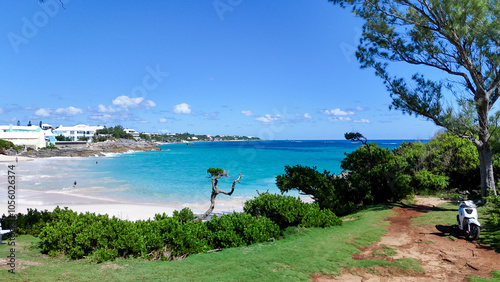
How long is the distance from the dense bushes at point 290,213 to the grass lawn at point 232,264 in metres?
0.88

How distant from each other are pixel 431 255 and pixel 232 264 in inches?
155

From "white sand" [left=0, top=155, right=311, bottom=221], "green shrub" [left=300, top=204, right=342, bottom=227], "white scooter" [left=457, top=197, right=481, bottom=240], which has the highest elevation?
"white scooter" [left=457, top=197, right=481, bottom=240]

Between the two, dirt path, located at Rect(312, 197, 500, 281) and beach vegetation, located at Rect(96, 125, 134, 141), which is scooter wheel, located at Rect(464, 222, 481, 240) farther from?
beach vegetation, located at Rect(96, 125, 134, 141)

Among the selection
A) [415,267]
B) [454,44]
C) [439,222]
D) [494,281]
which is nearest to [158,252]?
[415,267]

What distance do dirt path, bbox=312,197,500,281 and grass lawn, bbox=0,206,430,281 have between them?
0.75 feet

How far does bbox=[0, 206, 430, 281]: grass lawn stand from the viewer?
4543 mm

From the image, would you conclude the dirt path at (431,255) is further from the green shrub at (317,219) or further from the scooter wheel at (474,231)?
the green shrub at (317,219)

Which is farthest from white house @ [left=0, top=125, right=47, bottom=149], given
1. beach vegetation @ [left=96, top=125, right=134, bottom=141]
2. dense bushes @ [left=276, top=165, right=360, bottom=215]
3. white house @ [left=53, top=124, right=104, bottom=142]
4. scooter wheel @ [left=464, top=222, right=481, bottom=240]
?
scooter wheel @ [left=464, top=222, right=481, bottom=240]

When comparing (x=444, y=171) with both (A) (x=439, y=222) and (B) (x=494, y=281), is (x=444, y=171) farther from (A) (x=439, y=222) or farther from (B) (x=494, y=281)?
(B) (x=494, y=281)

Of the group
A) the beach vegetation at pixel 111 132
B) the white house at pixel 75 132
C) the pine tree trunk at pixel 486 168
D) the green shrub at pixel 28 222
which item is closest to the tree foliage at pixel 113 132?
the beach vegetation at pixel 111 132

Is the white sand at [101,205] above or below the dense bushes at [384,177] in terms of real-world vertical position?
below

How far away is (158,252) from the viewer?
6.05m

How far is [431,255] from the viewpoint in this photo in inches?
221

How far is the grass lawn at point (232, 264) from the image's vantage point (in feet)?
14.9
